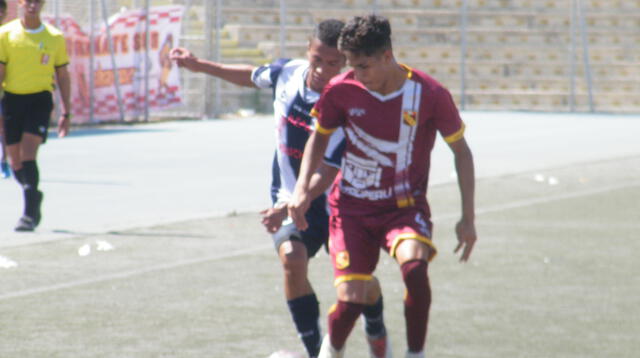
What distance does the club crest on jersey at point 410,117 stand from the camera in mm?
5504

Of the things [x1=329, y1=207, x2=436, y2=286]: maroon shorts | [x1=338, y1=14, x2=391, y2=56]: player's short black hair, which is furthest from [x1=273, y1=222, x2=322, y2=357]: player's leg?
Result: [x1=338, y1=14, x2=391, y2=56]: player's short black hair

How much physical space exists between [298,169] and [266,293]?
2.27 metres

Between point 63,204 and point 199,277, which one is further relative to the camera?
point 63,204

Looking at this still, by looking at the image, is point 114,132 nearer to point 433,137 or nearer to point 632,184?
point 632,184

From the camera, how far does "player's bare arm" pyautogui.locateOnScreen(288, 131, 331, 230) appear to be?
5420 millimetres

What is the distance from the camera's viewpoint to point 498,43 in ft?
123

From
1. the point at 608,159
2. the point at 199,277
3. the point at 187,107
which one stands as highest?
the point at 199,277

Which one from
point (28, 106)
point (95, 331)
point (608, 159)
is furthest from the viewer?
point (608, 159)

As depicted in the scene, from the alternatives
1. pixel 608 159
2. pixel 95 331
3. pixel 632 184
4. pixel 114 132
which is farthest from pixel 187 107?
pixel 95 331

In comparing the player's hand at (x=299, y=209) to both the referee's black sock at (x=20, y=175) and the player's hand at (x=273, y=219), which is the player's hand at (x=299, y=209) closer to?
the player's hand at (x=273, y=219)

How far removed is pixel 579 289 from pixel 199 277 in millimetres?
2491

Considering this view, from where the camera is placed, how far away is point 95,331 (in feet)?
22.9

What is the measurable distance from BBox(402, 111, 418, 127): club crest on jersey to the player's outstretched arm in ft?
4.27

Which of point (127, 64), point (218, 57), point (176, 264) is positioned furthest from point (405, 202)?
point (218, 57)
